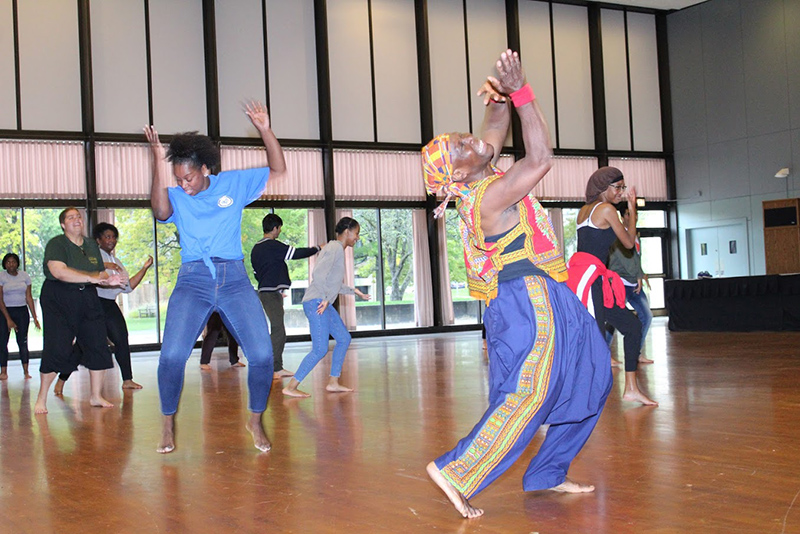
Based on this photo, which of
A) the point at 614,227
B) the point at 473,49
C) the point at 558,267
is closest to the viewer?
the point at 558,267

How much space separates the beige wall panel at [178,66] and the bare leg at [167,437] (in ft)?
36.1

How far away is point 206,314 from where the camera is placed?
4367 mm

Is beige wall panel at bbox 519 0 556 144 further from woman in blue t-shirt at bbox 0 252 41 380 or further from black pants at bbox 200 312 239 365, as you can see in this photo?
woman in blue t-shirt at bbox 0 252 41 380

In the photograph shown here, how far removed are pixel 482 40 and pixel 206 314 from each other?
1464 cm

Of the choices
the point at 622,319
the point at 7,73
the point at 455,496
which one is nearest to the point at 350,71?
the point at 7,73

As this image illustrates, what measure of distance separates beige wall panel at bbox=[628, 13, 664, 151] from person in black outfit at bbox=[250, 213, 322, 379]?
1296cm

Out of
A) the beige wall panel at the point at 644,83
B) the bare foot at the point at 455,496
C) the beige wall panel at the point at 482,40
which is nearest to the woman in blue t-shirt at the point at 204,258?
the bare foot at the point at 455,496

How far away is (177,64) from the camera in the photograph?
49.5ft

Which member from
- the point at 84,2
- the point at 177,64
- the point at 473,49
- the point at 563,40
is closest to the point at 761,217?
the point at 563,40

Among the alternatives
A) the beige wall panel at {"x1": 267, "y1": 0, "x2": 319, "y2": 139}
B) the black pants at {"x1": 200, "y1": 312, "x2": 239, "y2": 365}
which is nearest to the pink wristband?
the black pants at {"x1": 200, "y1": 312, "x2": 239, "y2": 365}

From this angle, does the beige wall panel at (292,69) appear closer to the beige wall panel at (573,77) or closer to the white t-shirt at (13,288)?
the beige wall panel at (573,77)

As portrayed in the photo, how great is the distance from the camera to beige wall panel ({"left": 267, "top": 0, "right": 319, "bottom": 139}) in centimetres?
1582

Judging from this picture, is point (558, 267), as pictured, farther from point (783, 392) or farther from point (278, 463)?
point (783, 392)

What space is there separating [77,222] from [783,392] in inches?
204
